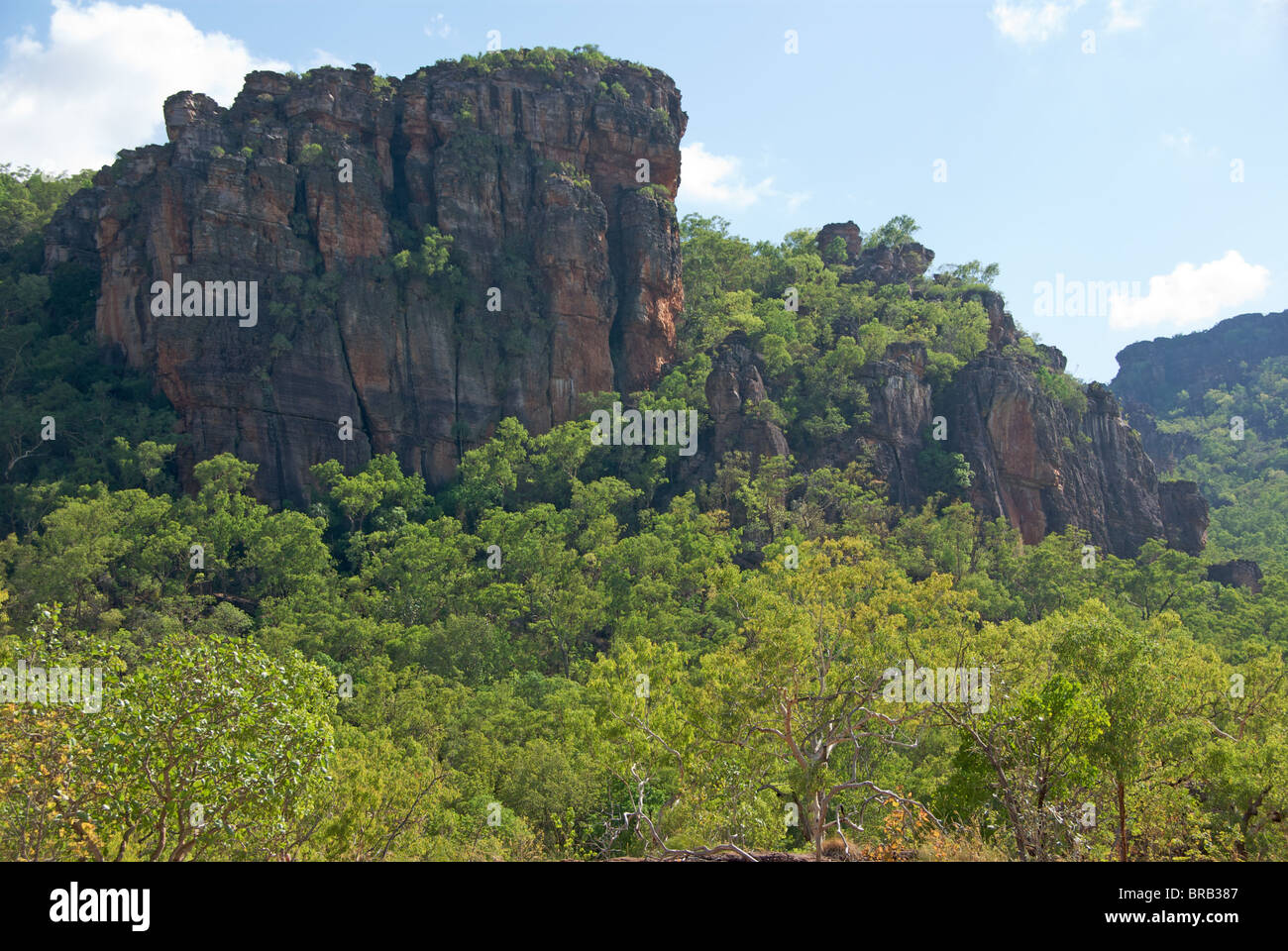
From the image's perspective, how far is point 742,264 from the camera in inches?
2456

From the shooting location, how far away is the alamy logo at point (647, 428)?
47.2 metres

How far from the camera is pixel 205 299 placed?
44.6m

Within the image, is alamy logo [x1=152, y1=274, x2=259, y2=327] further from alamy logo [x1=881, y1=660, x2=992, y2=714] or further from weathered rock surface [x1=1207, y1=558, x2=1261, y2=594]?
weathered rock surface [x1=1207, y1=558, x2=1261, y2=594]

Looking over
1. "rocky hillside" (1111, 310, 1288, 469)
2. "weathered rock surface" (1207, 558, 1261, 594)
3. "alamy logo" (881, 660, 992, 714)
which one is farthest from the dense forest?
"rocky hillside" (1111, 310, 1288, 469)

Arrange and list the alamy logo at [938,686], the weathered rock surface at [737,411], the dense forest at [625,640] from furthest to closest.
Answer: the weathered rock surface at [737,411] < the alamy logo at [938,686] < the dense forest at [625,640]

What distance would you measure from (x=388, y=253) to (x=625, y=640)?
84.8 ft

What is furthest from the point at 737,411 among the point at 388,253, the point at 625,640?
the point at 388,253

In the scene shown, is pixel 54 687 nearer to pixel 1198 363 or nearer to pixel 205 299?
pixel 205 299

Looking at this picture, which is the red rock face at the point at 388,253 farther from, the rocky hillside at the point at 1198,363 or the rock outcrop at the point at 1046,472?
the rocky hillside at the point at 1198,363
